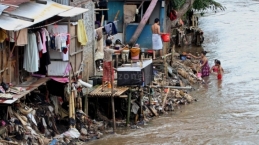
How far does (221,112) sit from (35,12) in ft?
25.0

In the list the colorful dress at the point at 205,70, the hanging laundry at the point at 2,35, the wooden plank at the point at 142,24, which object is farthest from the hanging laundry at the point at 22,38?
the colorful dress at the point at 205,70

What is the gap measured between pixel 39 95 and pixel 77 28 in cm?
205

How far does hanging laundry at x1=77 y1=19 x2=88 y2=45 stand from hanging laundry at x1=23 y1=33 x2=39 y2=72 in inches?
73.3

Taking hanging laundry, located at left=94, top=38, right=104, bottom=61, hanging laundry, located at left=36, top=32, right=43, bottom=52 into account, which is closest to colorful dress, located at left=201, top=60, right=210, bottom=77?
hanging laundry, located at left=94, top=38, right=104, bottom=61

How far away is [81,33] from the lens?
14328mm

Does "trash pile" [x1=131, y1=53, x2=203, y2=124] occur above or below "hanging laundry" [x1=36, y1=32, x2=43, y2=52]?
below

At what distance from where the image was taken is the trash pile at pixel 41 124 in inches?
467

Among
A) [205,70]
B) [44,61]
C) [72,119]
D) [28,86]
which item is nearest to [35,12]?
[44,61]

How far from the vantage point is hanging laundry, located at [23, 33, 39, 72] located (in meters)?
12.5

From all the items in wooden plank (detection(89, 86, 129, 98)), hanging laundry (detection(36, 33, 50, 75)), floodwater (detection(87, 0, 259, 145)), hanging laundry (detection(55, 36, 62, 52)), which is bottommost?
floodwater (detection(87, 0, 259, 145))

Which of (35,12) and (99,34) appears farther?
(99,34)

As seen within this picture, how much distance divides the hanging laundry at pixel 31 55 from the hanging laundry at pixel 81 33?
186 centimetres

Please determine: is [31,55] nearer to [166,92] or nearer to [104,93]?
[104,93]

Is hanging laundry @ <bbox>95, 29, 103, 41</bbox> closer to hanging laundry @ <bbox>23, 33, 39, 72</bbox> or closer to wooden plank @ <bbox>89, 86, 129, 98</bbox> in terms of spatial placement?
wooden plank @ <bbox>89, 86, 129, 98</bbox>
